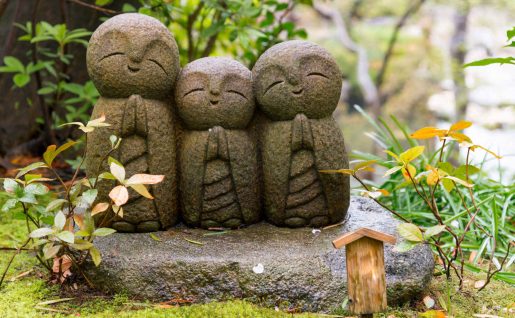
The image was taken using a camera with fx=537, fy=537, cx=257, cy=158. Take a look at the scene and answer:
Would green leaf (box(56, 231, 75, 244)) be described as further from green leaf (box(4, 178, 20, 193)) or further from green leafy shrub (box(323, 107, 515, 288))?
green leafy shrub (box(323, 107, 515, 288))

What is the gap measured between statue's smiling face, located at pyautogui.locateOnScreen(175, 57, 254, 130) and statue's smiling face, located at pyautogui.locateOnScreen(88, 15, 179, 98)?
0.40 ft

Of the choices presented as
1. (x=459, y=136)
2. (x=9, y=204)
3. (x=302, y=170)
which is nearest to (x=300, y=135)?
(x=302, y=170)

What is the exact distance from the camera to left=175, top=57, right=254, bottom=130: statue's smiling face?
8.69ft

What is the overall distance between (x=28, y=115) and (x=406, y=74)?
8055 millimetres

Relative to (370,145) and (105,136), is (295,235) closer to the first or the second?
(105,136)

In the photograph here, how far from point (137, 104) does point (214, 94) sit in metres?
0.38

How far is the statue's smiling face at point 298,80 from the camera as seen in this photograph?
103 inches

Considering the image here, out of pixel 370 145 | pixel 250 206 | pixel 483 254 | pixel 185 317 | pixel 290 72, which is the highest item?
pixel 290 72

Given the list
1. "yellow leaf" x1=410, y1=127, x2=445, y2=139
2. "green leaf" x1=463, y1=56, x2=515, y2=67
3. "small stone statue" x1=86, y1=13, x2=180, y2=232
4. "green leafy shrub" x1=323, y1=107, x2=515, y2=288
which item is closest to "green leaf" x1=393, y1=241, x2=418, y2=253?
"green leafy shrub" x1=323, y1=107, x2=515, y2=288

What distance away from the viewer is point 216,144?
8.78 ft

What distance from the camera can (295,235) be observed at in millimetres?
2684

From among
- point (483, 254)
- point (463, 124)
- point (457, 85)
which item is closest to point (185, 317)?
point (463, 124)

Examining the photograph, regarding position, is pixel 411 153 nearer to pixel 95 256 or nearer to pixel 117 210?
pixel 117 210

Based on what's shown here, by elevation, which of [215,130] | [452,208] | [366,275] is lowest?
[452,208]
